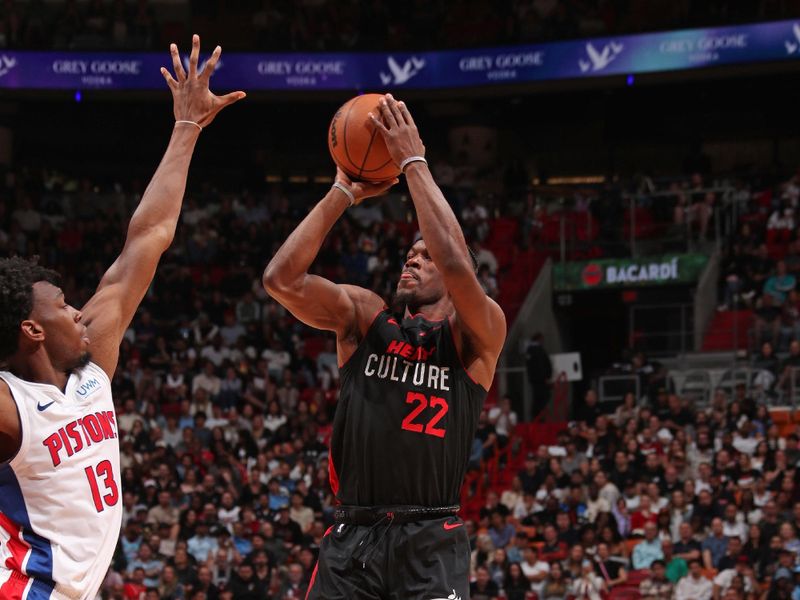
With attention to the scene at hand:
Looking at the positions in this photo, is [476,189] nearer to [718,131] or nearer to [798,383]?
[718,131]

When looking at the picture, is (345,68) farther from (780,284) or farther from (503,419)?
(780,284)

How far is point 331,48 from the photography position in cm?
2455

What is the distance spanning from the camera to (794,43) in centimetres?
2188

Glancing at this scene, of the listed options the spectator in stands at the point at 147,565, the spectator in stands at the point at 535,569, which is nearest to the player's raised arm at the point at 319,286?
the spectator in stands at the point at 535,569

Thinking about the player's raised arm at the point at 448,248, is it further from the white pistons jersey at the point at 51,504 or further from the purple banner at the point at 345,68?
the purple banner at the point at 345,68

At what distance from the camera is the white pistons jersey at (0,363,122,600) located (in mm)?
3611

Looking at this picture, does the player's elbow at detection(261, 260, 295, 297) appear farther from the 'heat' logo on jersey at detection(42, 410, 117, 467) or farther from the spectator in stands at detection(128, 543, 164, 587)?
the spectator in stands at detection(128, 543, 164, 587)

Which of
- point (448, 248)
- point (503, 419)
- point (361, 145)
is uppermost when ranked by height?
point (361, 145)

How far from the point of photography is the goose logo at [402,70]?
24281 millimetres

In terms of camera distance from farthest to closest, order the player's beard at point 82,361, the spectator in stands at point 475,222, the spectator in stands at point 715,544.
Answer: the spectator in stands at point 475,222
the spectator in stands at point 715,544
the player's beard at point 82,361

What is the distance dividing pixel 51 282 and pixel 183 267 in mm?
18898

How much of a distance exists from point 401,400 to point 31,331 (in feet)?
5.65

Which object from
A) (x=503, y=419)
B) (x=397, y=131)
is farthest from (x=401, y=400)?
(x=503, y=419)

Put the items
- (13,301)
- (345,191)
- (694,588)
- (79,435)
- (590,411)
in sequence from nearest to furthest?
1. (13,301)
2. (79,435)
3. (345,191)
4. (694,588)
5. (590,411)
